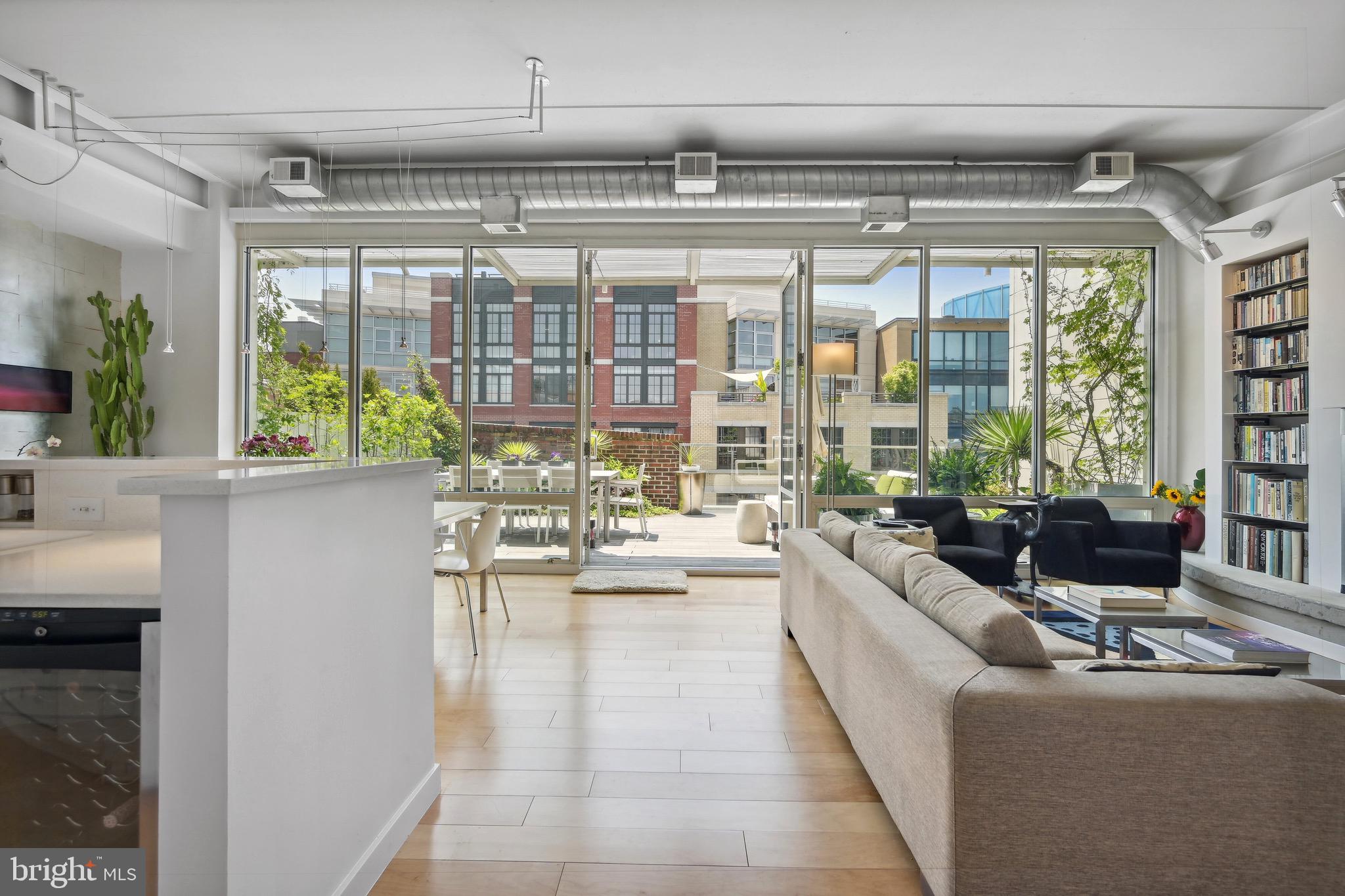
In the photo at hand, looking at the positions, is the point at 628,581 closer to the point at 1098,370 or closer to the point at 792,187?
the point at 792,187

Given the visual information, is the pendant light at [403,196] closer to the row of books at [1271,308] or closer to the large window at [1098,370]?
the large window at [1098,370]

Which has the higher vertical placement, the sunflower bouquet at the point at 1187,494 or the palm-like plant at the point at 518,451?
the palm-like plant at the point at 518,451

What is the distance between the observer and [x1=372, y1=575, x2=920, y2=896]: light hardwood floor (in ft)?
6.03

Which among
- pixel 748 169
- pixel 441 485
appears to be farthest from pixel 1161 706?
pixel 441 485

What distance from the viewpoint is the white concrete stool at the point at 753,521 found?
7660mm

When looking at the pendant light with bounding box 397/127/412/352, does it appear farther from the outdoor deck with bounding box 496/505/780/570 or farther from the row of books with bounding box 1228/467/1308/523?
the row of books with bounding box 1228/467/1308/523

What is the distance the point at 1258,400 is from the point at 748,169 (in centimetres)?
373

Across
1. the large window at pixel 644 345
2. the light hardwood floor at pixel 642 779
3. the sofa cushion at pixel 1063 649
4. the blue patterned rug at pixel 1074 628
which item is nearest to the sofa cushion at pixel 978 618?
the sofa cushion at pixel 1063 649

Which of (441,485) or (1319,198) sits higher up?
(1319,198)

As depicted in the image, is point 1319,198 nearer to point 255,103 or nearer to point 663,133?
point 663,133

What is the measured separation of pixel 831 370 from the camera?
568cm

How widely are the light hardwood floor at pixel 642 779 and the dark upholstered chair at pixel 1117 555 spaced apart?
2020mm

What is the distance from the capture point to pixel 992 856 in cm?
151

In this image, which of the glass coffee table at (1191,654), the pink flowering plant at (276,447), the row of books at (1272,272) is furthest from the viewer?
the pink flowering plant at (276,447)
